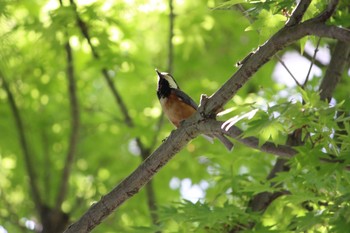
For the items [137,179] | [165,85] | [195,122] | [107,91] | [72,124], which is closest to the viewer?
[195,122]

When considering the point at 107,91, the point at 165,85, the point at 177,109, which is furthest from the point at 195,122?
the point at 107,91

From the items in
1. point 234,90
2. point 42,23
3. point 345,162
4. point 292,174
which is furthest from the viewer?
point 42,23

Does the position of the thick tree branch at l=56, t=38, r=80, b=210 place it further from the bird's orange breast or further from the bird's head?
the bird's orange breast

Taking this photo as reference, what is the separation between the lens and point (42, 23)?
5125mm

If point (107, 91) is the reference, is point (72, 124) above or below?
below

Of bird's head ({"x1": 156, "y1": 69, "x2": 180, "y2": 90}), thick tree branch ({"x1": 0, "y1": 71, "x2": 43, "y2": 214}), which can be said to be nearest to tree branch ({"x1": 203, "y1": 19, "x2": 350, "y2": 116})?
bird's head ({"x1": 156, "y1": 69, "x2": 180, "y2": 90})

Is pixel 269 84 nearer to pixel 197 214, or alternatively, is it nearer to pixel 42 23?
pixel 42 23

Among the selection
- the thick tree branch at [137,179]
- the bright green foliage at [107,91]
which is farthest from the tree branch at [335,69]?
the thick tree branch at [137,179]

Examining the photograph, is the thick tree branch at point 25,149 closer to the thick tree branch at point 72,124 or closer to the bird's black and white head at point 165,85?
the thick tree branch at point 72,124

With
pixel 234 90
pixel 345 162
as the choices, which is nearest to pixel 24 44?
A: pixel 234 90

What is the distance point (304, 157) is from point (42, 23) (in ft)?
10.1

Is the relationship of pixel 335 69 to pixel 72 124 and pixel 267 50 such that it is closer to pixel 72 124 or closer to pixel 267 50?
pixel 267 50

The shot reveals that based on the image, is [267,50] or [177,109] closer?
[267,50]

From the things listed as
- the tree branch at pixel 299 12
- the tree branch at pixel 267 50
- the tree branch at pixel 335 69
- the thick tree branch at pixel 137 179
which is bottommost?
the tree branch at pixel 267 50
